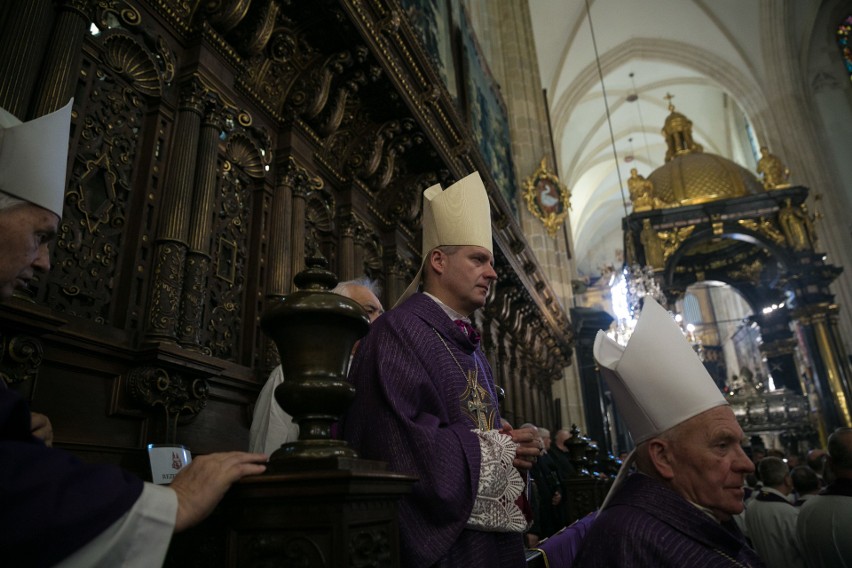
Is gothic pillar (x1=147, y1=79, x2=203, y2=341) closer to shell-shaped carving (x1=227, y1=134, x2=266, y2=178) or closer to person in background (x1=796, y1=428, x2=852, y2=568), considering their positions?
shell-shaped carving (x1=227, y1=134, x2=266, y2=178)

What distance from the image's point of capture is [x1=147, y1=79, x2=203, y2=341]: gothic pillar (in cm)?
205

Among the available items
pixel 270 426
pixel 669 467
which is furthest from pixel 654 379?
pixel 270 426

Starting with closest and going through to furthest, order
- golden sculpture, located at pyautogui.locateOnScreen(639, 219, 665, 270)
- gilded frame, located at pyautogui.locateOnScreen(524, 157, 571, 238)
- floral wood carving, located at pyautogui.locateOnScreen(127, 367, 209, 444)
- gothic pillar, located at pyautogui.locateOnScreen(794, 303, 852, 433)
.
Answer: floral wood carving, located at pyautogui.locateOnScreen(127, 367, 209, 444) → gilded frame, located at pyautogui.locateOnScreen(524, 157, 571, 238) → gothic pillar, located at pyautogui.locateOnScreen(794, 303, 852, 433) → golden sculpture, located at pyautogui.locateOnScreen(639, 219, 665, 270)

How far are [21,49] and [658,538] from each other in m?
2.25

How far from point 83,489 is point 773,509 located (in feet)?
13.8

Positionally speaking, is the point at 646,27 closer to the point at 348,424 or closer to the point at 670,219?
the point at 670,219

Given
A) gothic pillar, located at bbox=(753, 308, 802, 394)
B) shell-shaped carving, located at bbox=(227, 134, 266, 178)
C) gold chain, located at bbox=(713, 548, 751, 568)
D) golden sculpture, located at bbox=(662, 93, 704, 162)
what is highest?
golden sculpture, located at bbox=(662, 93, 704, 162)

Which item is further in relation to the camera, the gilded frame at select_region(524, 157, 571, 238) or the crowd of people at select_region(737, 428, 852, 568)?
the gilded frame at select_region(524, 157, 571, 238)

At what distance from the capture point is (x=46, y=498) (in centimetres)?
72

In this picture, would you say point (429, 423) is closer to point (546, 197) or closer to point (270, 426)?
point (270, 426)

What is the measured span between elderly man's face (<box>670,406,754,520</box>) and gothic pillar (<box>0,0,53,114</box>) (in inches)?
84.1

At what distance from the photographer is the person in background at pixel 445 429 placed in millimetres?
1341

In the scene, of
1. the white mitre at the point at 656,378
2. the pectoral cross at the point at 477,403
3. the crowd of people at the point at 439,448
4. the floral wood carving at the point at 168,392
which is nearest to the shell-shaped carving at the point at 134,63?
the crowd of people at the point at 439,448

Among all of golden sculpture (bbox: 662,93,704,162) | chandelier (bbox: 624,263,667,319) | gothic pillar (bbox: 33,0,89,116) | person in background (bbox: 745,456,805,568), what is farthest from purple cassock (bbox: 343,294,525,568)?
golden sculpture (bbox: 662,93,704,162)
